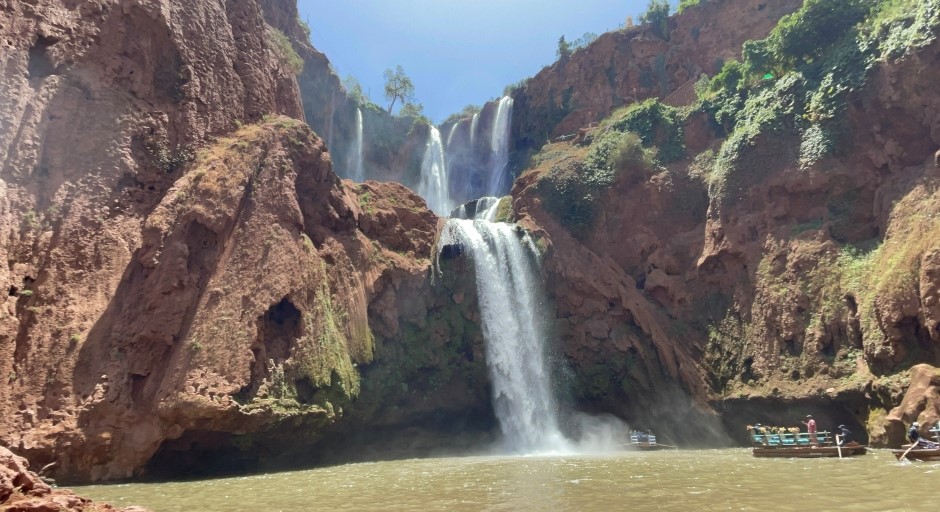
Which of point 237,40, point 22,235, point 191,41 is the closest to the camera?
point 22,235

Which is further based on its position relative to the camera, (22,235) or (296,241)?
(296,241)

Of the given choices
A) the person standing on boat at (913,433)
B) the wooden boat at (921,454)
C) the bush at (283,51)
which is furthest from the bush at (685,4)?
the wooden boat at (921,454)

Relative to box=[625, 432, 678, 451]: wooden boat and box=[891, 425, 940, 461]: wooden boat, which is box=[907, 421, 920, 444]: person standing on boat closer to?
box=[891, 425, 940, 461]: wooden boat

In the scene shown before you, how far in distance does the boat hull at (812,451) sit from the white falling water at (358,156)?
43964 millimetres

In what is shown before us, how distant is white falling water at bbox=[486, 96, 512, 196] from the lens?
171 feet

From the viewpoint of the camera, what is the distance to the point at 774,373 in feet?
83.4

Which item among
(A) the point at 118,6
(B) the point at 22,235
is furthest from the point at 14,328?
(A) the point at 118,6

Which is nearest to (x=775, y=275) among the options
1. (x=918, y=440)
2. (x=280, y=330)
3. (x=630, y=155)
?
(x=630, y=155)

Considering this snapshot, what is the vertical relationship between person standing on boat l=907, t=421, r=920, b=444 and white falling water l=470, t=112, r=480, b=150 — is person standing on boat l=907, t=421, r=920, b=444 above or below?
below

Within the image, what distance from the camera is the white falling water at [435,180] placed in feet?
176

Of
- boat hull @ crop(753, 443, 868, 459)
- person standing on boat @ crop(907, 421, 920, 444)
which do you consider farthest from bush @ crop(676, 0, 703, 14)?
person standing on boat @ crop(907, 421, 920, 444)

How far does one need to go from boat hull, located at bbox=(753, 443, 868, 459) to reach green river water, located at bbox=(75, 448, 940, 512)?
56 cm

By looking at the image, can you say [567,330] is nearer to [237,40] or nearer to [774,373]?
[774,373]

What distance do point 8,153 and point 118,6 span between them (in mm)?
7435
